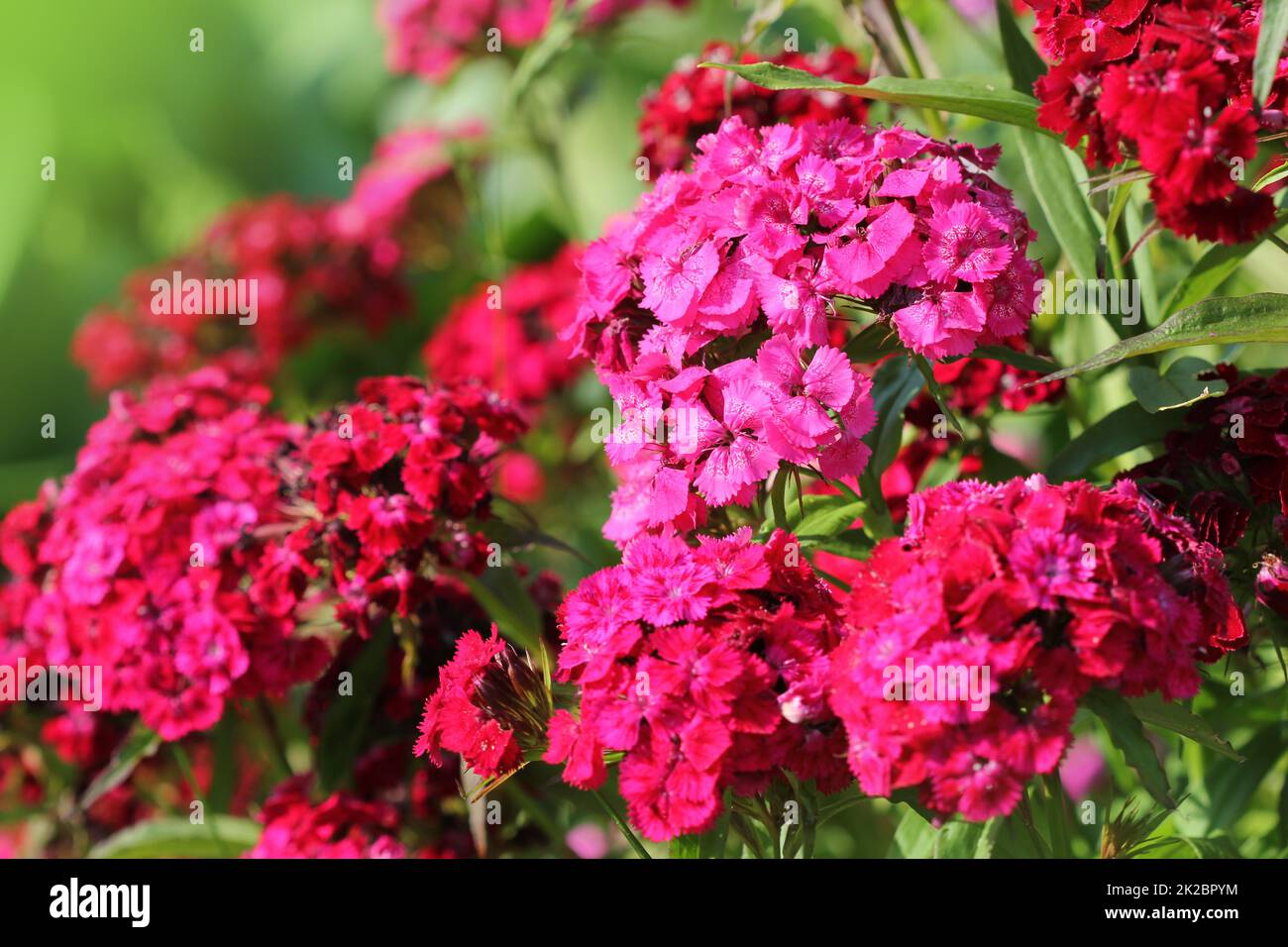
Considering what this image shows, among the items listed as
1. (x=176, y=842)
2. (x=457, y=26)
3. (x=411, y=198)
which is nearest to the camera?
(x=176, y=842)

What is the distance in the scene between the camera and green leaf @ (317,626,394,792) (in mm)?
1716

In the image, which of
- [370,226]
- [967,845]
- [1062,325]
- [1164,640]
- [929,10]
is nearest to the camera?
[1164,640]

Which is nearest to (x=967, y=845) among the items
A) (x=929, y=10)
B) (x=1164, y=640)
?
(x=1164, y=640)

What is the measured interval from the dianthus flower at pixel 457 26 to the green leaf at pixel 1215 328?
5.69 ft

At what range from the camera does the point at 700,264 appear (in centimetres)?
124

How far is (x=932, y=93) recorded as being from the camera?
4.32 feet

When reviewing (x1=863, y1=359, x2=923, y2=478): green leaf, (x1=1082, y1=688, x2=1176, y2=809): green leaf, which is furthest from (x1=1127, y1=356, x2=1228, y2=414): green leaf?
(x1=1082, y1=688, x2=1176, y2=809): green leaf

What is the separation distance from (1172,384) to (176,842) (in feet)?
5.01

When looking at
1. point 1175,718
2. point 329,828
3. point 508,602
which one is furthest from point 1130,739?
point 329,828

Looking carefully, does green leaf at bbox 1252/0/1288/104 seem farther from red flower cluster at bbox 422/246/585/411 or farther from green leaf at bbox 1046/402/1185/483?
red flower cluster at bbox 422/246/585/411

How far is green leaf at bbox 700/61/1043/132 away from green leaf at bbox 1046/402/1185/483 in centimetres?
35

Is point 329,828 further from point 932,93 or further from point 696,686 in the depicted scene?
point 932,93
